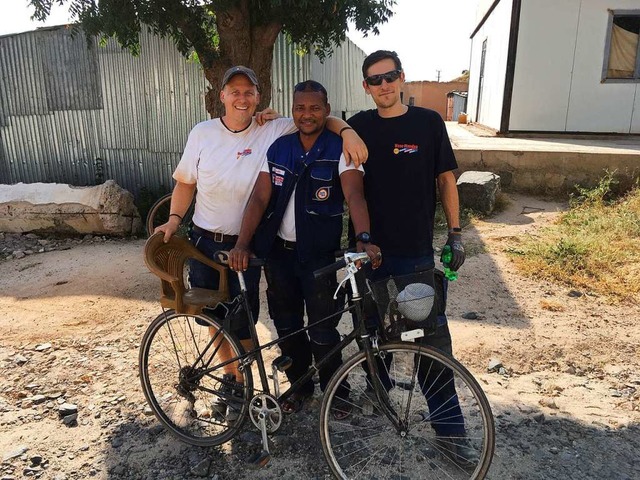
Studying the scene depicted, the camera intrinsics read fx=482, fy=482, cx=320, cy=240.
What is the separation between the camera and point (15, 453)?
272 centimetres

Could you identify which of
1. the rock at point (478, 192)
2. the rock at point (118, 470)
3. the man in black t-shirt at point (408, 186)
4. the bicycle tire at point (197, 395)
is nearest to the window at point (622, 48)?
the rock at point (478, 192)

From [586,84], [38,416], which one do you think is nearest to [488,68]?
[586,84]

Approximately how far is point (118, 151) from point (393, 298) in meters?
7.66

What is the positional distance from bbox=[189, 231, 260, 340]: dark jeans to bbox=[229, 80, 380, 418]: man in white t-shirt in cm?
10

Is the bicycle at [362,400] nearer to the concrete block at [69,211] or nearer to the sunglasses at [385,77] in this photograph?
the sunglasses at [385,77]

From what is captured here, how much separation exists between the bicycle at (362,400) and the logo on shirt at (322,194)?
42cm

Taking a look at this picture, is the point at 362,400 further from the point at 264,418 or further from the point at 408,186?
the point at 408,186

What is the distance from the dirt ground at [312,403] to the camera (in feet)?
8.64

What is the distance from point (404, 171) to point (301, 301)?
96 cm

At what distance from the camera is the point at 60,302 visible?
4.99 metres

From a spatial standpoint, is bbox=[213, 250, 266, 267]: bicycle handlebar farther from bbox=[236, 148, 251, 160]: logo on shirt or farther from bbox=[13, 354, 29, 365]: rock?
bbox=[13, 354, 29, 365]: rock

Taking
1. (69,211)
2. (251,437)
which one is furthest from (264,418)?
(69,211)

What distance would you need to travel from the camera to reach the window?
9.58 meters

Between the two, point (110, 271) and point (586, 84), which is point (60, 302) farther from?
point (586, 84)
